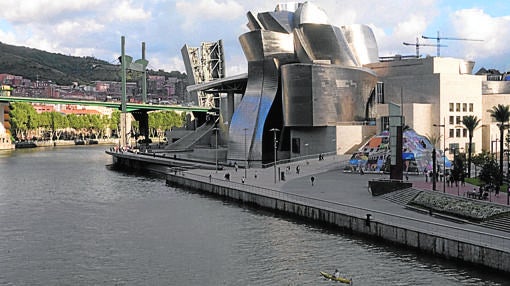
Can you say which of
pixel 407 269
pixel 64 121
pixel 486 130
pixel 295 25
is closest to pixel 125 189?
pixel 295 25

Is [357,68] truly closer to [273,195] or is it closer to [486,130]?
[486,130]

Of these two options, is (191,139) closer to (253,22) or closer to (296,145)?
(253,22)

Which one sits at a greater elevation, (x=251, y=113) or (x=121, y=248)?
(x=251, y=113)

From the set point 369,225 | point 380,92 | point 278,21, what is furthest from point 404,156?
point 380,92

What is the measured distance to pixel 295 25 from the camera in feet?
228

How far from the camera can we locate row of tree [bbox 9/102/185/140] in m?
133

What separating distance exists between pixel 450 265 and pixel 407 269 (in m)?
1.66

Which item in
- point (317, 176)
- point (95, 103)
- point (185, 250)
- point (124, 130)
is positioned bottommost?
point (185, 250)

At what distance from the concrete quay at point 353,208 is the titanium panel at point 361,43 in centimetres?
2583

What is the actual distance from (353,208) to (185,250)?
31.8ft

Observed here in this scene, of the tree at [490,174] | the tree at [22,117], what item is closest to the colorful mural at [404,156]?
the tree at [490,174]

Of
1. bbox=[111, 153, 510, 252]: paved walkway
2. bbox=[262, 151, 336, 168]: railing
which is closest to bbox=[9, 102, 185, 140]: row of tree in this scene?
bbox=[262, 151, 336, 168]: railing

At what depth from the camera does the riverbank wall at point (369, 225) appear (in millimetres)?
23203

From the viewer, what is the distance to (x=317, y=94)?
214ft
